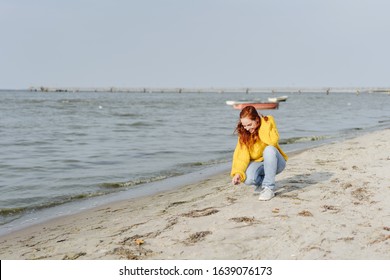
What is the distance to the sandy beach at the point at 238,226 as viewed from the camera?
4312mm

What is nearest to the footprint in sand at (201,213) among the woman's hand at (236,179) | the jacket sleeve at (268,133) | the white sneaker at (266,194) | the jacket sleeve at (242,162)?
the woman's hand at (236,179)

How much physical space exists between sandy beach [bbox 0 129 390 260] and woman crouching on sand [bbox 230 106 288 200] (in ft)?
1.02

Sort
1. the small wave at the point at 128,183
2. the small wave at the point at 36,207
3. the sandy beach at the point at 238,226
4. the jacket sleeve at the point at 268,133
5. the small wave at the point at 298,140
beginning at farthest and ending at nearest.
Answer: the small wave at the point at 298,140
the small wave at the point at 128,183
the small wave at the point at 36,207
the jacket sleeve at the point at 268,133
the sandy beach at the point at 238,226

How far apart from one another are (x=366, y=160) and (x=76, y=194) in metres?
5.92

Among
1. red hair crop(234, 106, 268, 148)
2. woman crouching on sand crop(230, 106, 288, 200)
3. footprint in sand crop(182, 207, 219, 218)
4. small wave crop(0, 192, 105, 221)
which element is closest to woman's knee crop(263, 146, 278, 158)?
woman crouching on sand crop(230, 106, 288, 200)

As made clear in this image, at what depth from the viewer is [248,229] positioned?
15.9 ft

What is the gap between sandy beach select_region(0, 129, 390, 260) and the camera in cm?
431

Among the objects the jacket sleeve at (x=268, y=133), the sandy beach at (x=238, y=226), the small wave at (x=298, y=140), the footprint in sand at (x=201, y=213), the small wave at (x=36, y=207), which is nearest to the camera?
the sandy beach at (x=238, y=226)

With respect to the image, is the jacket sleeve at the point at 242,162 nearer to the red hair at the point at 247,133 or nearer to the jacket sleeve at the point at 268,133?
the red hair at the point at 247,133

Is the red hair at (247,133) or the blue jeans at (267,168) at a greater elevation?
the red hair at (247,133)

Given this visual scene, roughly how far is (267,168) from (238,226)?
4.46 feet

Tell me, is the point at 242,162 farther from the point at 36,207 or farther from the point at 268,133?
the point at 36,207
